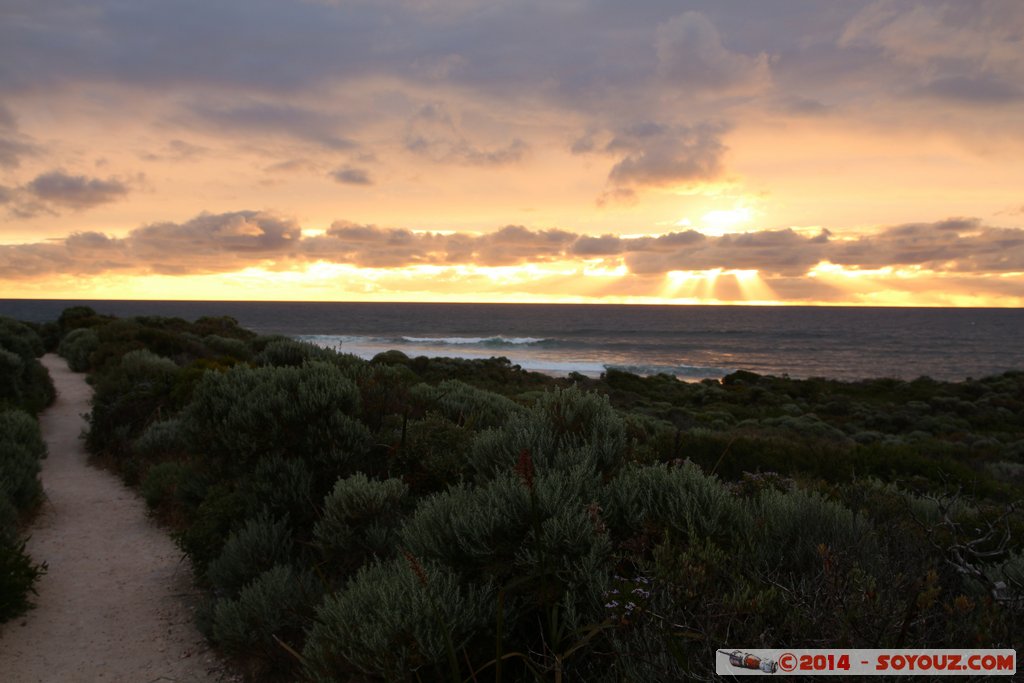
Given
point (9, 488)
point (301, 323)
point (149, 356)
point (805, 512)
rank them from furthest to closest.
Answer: point (301, 323)
point (149, 356)
point (9, 488)
point (805, 512)

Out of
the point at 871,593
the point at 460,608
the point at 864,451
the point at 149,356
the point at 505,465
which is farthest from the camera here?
the point at 149,356

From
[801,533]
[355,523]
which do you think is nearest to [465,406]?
[355,523]

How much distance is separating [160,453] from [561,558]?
884cm

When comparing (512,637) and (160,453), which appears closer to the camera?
(512,637)

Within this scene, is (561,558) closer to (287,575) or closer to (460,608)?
(460,608)

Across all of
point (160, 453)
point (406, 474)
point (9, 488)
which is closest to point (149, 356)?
point (160, 453)

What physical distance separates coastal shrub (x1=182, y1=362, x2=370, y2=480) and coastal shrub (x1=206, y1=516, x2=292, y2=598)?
93 cm

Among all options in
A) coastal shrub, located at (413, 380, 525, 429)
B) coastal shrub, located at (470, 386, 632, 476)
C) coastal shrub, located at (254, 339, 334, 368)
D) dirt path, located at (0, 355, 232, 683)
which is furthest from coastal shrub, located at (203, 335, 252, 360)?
coastal shrub, located at (470, 386, 632, 476)

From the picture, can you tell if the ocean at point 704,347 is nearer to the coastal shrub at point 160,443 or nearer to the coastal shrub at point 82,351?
the coastal shrub at point 82,351

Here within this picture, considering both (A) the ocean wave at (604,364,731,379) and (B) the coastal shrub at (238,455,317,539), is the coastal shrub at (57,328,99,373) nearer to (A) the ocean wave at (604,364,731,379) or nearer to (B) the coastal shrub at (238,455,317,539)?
(B) the coastal shrub at (238,455,317,539)

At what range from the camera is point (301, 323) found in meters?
100

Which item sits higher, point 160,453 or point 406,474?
point 406,474

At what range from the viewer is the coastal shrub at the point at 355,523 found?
5148mm

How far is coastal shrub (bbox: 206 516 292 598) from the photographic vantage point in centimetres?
543
